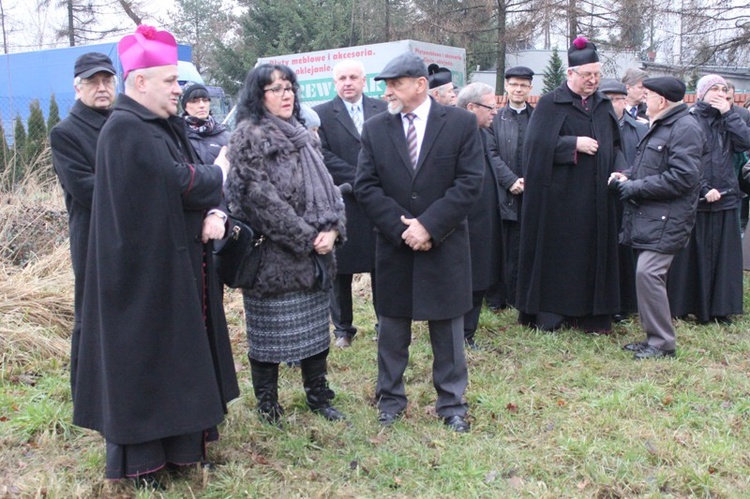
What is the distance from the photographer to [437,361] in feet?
14.4

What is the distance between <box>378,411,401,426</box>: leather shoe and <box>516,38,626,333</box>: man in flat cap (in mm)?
2268

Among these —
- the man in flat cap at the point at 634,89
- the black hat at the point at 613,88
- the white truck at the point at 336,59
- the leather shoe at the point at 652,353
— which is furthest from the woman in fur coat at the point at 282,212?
the white truck at the point at 336,59

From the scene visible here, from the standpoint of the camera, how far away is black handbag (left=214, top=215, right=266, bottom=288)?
156 inches

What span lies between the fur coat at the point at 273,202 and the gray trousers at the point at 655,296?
268 cm

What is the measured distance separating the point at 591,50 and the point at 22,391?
495 centimetres

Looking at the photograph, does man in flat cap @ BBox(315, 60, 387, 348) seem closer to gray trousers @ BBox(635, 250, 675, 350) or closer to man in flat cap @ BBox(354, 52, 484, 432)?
man in flat cap @ BBox(354, 52, 484, 432)

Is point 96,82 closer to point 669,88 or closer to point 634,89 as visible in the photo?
point 669,88

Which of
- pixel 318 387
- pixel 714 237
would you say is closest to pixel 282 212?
pixel 318 387

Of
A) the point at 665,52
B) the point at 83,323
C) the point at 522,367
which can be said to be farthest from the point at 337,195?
the point at 665,52

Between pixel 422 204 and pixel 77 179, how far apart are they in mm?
1839

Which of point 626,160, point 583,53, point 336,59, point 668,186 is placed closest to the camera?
point 668,186

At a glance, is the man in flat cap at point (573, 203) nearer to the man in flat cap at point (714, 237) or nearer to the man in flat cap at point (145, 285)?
the man in flat cap at point (714, 237)

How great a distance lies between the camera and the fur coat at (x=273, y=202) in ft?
13.0

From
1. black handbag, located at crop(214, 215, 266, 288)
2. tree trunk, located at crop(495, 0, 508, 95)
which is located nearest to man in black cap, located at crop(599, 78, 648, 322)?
black handbag, located at crop(214, 215, 266, 288)
